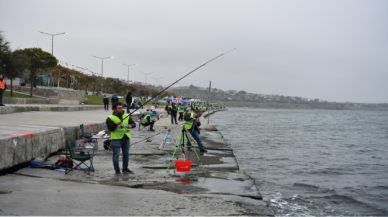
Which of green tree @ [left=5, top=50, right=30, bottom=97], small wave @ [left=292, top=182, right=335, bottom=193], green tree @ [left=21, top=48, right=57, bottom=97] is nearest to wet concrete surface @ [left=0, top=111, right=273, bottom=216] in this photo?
small wave @ [left=292, top=182, right=335, bottom=193]

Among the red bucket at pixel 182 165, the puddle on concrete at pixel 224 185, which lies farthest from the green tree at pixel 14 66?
the puddle on concrete at pixel 224 185

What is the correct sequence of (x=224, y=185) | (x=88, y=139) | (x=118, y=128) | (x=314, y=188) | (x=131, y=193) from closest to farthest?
1. (x=131, y=193)
2. (x=224, y=185)
3. (x=118, y=128)
4. (x=314, y=188)
5. (x=88, y=139)

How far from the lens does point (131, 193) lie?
6.04m

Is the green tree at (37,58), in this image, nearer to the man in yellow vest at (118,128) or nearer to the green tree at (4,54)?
the green tree at (4,54)

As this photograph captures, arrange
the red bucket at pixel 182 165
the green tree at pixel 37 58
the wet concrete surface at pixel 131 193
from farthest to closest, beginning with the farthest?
the green tree at pixel 37 58, the red bucket at pixel 182 165, the wet concrete surface at pixel 131 193

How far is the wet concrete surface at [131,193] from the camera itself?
500cm

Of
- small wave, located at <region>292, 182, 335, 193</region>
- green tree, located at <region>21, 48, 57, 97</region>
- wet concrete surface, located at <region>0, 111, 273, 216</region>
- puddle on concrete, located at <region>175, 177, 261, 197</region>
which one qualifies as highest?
green tree, located at <region>21, 48, 57, 97</region>

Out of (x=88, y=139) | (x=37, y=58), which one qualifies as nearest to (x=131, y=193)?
(x=88, y=139)

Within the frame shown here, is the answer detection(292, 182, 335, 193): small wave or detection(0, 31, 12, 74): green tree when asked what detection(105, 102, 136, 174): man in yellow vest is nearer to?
detection(292, 182, 335, 193): small wave

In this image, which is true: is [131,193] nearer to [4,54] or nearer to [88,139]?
[88,139]

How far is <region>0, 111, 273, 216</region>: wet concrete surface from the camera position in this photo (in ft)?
16.4

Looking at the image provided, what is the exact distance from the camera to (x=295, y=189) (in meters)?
9.74

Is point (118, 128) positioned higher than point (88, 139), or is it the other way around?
point (118, 128)

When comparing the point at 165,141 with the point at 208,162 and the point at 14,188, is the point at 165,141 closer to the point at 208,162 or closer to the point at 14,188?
the point at 208,162
